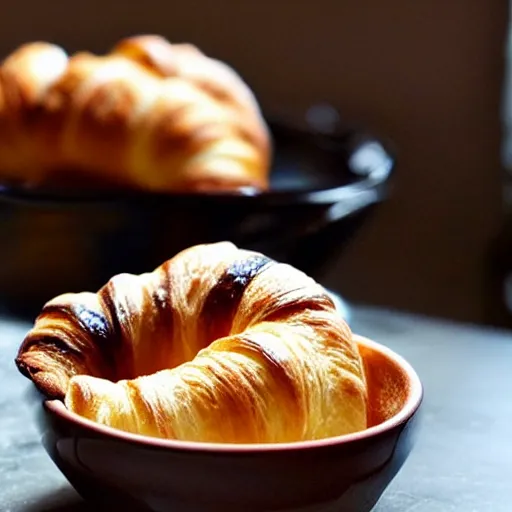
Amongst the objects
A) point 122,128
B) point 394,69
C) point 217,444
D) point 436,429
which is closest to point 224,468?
point 217,444

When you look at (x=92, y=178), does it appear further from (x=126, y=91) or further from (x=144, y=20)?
(x=144, y=20)

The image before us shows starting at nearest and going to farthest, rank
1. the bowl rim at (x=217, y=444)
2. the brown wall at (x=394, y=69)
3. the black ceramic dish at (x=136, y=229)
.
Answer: the bowl rim at (x=217, y=444), the black ceramic dish at (x=136, y=229), the brown wall at (x=394, y=69)

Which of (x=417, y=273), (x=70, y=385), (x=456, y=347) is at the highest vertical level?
(x=70, y=385)

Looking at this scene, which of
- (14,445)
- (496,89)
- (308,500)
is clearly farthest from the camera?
(496,89)

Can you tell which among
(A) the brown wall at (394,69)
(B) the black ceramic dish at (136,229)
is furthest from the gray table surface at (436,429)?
(A) the brown wall at (394,69)

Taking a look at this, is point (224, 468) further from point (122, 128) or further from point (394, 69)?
point (394, 69)

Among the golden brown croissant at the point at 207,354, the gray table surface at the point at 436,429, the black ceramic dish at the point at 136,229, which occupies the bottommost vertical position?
the gray table surface at the point at 436,429

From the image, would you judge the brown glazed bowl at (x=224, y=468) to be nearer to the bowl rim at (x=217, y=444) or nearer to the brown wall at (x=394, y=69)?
the bowl rim at (x=217, y=444)

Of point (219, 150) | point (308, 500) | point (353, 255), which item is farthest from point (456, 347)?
point (353, 255)
